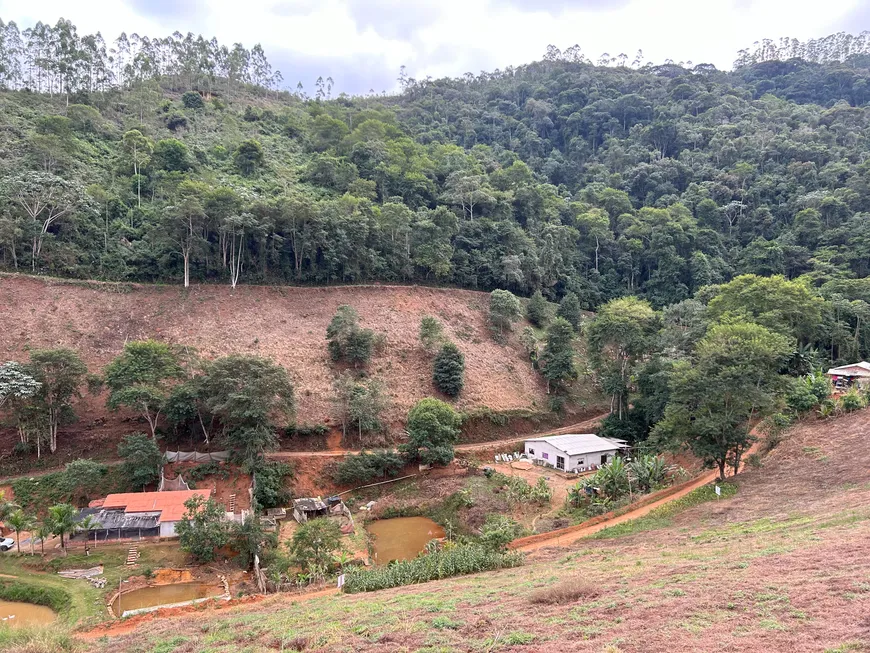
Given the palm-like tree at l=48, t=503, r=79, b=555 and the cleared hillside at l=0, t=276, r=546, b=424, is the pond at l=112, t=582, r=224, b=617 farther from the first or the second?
the cleared hillside at l=0, t=276, r=546, b=424

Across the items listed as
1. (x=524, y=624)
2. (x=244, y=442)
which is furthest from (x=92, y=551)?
(x=524, y=624)

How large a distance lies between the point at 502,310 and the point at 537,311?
537 centimetres

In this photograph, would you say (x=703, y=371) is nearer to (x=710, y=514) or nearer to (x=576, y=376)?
(x=710, y=514)

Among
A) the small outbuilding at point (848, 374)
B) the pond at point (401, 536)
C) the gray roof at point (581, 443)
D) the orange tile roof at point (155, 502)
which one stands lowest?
the pond at point (401, 536)

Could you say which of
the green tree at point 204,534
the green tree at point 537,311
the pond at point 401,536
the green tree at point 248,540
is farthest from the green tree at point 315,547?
the green tree at point 537,311

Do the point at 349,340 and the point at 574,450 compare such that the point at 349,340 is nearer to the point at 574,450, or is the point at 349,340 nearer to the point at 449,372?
the point at 449,372

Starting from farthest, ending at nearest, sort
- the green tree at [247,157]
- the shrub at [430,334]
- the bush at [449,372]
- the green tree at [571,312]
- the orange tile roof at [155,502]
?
the green tree at [247,157], the green tree at [571,312], the shrub at [430,334], the bush at [449,372], the orange tile roof at [155,502]

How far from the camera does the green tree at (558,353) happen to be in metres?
39.4

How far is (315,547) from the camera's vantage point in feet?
64.7

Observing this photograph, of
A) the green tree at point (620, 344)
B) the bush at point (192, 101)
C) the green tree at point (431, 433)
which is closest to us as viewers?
the green tree at point (431, 433)

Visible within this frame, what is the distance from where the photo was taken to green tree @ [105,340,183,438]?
85.9ft

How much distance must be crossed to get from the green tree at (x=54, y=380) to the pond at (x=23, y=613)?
10.7m

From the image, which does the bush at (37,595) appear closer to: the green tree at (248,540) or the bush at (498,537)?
the green tree at (248,540)

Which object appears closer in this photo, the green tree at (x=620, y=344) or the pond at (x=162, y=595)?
the pond at (x=162, y=595)
